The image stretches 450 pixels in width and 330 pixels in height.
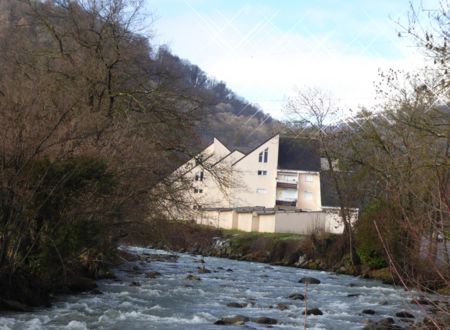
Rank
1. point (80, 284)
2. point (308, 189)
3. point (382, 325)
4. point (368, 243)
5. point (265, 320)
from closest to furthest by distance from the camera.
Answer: point (382, 325) → point (265, 320) → point (80, 284) → point (368, 243) → point (308, 189)

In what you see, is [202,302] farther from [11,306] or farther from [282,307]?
[11,306]

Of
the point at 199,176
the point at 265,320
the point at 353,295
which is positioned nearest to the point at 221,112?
the point at 199,176

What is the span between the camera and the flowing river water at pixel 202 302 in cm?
1612

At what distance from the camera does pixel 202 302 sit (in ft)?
68.5

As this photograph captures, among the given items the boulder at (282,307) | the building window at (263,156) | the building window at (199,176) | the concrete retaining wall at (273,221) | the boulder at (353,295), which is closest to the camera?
the boulder at (282,307)

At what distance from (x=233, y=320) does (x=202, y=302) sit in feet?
12.1

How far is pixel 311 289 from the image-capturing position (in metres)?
26.8

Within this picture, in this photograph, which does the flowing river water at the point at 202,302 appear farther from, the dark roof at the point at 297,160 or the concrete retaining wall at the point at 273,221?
the dark roof at the point at 297,160

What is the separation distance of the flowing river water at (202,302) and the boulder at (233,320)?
0.66ft

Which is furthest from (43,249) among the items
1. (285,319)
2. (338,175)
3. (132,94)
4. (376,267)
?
(338,175)

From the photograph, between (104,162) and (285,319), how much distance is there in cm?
644

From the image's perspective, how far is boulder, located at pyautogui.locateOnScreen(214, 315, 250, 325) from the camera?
17.0 metres

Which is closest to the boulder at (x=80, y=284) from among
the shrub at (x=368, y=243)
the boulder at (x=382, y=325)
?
the boulder at (x=382, y=325)

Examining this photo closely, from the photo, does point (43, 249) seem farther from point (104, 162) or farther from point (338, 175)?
point (338, 175)
